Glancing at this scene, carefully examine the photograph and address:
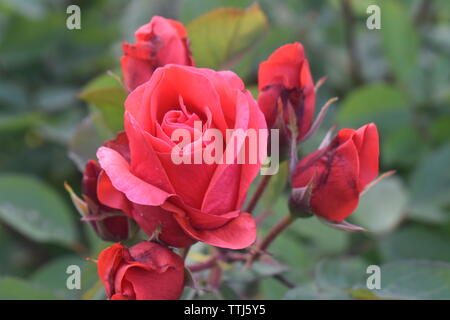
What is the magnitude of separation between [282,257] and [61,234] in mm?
477

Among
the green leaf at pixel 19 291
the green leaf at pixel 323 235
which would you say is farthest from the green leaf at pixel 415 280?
the green leaf at pixel 19 291

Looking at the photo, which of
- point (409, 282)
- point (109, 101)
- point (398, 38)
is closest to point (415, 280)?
point (409, 282)

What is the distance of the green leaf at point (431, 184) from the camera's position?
1.38 m

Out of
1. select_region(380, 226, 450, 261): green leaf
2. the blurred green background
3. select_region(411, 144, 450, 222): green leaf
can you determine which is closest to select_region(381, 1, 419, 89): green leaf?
the blurred green background

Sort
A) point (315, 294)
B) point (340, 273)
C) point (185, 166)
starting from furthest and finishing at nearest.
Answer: point (340, 273) → point (315, 294) → point (185, 166)

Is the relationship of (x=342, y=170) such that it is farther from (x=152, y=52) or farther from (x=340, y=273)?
(x=340, y=273)

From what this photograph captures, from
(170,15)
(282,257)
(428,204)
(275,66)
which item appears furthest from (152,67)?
(170,15)

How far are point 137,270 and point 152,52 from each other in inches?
11.9

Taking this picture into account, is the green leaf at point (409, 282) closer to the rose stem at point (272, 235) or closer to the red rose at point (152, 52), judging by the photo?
the rose stem at point (272, 235)

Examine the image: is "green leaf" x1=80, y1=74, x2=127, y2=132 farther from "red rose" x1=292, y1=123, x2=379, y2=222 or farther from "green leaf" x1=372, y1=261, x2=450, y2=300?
"green leaf" x1=372, y1=261, x2=450, y2=300

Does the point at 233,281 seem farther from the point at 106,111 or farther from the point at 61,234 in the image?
the point at 61,234

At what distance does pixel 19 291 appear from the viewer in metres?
0.94

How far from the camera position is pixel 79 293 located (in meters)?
0.95

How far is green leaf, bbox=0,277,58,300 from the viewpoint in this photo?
3.06ft
